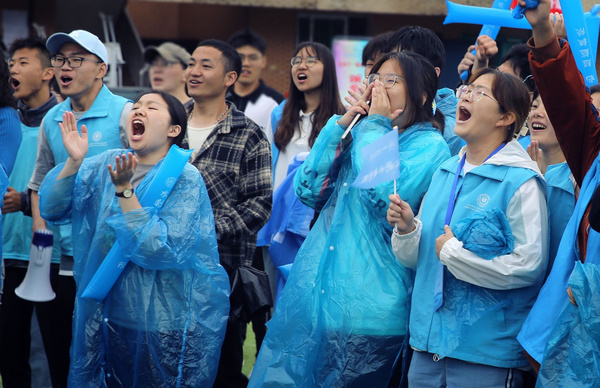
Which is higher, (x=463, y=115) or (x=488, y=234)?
(x=463, y=115)

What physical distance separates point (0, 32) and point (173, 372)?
12.2 meters

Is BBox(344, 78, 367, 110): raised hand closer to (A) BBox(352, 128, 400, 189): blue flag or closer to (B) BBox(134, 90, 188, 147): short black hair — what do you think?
(A) BBox(352, 128, 400, 189): blue flag

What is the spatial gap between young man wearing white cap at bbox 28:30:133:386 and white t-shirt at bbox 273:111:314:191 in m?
1.16

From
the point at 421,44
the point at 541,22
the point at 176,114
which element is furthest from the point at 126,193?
the point at 541,22

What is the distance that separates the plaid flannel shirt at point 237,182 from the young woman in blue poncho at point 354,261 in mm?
713

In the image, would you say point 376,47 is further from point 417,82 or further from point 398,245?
point 398,245

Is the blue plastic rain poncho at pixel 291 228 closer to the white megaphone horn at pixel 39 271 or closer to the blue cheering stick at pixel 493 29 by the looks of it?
the blue cheering stick at pixel 493 29

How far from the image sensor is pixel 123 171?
344 cm

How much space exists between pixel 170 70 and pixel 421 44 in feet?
12.4

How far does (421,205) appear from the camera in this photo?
329cm

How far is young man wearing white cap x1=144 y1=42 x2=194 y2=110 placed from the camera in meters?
7.39

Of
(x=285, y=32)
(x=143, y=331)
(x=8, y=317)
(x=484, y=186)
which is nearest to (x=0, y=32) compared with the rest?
(x=285, y=32)

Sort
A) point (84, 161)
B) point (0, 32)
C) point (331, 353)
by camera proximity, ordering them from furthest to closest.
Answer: point (0, 32) → point (84, 161) → point (331, 353)

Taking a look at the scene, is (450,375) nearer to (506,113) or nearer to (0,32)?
(506,113)
